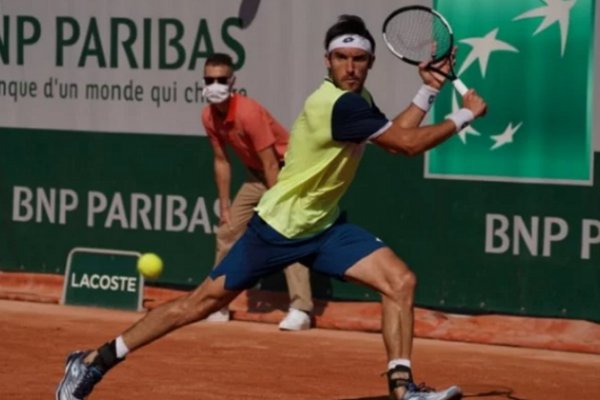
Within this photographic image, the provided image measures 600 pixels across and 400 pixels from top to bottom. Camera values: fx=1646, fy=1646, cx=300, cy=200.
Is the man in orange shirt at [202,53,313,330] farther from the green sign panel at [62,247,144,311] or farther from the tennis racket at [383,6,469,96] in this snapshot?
the tennis racket at [383,6,469,96]

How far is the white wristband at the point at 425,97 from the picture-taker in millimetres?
6695

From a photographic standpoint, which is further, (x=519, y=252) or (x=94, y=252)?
(x=94, y=252)

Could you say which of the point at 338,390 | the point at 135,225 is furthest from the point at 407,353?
the point at 135,225

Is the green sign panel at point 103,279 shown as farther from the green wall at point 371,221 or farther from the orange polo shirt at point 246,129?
the orange polo shirt at point 246,129

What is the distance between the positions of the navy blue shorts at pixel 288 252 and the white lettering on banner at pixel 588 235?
2.76 metres

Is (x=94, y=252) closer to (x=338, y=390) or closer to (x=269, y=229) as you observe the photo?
(x=338, y=390)

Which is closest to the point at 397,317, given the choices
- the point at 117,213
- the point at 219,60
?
the point at 219,60

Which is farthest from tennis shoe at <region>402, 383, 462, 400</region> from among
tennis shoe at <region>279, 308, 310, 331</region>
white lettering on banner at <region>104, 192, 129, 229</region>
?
white lettering on banner at <region>104, 192, 129, 229</region>

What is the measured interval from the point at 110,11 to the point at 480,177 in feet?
9.53

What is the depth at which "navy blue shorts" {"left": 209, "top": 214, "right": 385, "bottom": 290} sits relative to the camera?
6.90m

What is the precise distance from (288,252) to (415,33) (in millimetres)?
1371

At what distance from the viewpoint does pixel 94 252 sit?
1120 centimetres

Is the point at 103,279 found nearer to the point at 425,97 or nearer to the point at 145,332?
the point at 145,332

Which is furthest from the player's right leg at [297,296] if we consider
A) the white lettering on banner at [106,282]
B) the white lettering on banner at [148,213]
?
the white lettering on banner at [106,282]
